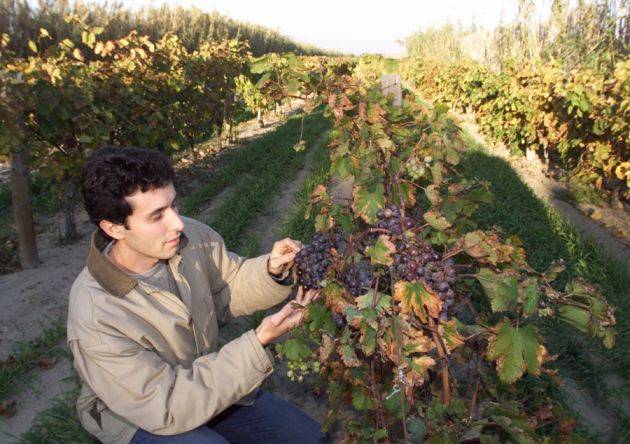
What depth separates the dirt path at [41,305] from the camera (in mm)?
3084

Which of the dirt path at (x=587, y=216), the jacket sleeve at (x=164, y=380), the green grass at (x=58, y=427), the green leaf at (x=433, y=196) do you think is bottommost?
the green grass at (x=58, y=427)

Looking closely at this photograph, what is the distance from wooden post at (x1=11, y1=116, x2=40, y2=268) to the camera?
4.57 metres

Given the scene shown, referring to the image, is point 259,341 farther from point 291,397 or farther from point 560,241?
point 560,241

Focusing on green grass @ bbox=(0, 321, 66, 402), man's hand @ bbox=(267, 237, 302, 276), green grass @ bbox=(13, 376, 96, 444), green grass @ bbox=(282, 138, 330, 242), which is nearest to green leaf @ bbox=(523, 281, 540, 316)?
man's hand @ bbox=(267, 237, 302, 276)

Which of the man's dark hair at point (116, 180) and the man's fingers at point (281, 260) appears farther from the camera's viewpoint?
the man's fingers at point (281, 260)

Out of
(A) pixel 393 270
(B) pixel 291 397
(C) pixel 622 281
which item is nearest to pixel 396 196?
(A) pixel 393 270

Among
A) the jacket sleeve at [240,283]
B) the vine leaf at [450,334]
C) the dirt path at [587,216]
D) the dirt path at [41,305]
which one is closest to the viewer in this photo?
the vine leaf at [450,334]

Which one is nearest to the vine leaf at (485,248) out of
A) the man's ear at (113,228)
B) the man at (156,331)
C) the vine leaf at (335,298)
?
the vine leaf at (335,298)

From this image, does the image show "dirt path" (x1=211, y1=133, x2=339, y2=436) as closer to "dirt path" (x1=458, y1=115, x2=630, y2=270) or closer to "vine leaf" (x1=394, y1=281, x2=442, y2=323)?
"vine leaf" (x1=394, y1=281, x2=442, y2=323)

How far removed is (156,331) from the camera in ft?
6.21

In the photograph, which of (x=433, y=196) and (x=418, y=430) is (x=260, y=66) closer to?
(x=433, y=196)

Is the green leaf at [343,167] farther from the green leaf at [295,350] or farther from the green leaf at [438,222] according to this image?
the green leaf at [295,350]

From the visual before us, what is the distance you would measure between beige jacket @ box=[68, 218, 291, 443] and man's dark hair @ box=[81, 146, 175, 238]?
0.17m

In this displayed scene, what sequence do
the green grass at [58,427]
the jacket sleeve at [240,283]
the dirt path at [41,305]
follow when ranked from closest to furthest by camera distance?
the jacket sleeve at [240,283], the green grass at [58,427], the dirt path at [41,305]
